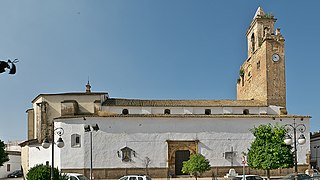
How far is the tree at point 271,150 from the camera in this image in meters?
33.0

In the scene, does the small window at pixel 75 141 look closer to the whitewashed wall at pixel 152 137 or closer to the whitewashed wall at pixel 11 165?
the whitewashed wall at pixel 152 137

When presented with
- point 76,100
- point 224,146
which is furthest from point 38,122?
point 224,146

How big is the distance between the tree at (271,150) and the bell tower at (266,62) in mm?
13606

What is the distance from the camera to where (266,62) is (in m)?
47.1

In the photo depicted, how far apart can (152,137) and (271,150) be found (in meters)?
13.4

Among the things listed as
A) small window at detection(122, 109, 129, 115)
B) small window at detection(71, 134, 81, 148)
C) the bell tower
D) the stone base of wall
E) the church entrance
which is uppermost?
the bell tower

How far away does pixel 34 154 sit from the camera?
46281 mm

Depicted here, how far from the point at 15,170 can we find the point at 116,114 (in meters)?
26.3

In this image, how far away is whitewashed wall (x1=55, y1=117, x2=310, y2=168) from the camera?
41812 millimetres

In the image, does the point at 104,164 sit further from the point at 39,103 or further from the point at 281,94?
the point at 281,94

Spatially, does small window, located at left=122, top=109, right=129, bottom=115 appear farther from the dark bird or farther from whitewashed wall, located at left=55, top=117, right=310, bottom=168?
the dark bird

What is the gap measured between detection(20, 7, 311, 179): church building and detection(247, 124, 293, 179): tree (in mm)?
8089

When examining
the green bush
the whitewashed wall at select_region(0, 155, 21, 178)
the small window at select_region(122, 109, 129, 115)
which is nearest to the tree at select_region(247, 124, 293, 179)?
the small window at select_region(122, 109, 129, 115)

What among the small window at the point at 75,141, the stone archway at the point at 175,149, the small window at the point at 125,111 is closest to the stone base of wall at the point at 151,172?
the stone archway at the point at 175,149
